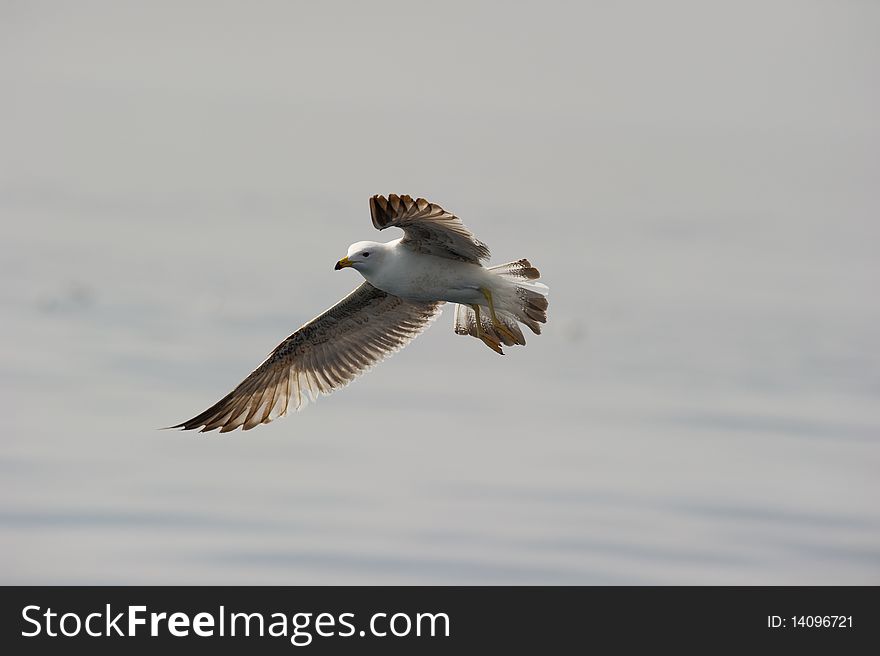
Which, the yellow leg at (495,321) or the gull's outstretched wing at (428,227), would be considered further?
the yellow leg at (495,321)

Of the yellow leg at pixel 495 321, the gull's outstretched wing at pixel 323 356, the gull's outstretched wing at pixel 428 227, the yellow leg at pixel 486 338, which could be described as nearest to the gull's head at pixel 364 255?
the gull's outstretched wing at pixel 428 227

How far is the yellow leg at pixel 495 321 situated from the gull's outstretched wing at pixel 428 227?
0.97 ft

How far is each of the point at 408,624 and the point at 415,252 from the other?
182 inches

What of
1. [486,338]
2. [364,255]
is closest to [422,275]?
[364,255]

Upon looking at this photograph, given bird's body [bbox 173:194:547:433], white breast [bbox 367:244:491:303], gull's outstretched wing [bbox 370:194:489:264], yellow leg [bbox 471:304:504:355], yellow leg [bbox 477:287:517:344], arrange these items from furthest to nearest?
1. yellow leg [bbox 471:304:504:355]
2. yellow leg [bbox 477:287:517:344]
3. white breast [bbox 367:244:491:303]
4. bird's body [bbox 173:194:547:433]
5. gull's outstretched wing [bbox 370:194:489:264]

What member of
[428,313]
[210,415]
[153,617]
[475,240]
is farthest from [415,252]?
[153,617]

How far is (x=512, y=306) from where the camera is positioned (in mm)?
12820

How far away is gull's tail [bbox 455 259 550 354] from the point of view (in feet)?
41.4

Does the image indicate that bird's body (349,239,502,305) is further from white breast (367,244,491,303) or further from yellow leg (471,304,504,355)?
yellow leg (471,304,504,355)

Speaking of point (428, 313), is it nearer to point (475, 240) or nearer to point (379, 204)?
point (475, 240)

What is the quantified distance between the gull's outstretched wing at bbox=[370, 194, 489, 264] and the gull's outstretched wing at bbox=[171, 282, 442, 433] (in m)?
1.97

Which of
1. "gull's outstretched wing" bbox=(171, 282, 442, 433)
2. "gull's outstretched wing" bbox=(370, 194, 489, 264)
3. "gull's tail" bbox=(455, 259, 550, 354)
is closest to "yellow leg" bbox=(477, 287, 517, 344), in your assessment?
"gull's tail" bbox=(455, 259, 550, 354)

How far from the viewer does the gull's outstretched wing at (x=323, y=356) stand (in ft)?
47.0

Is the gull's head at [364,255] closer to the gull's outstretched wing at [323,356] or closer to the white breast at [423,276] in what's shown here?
the white breast at [423,276]
